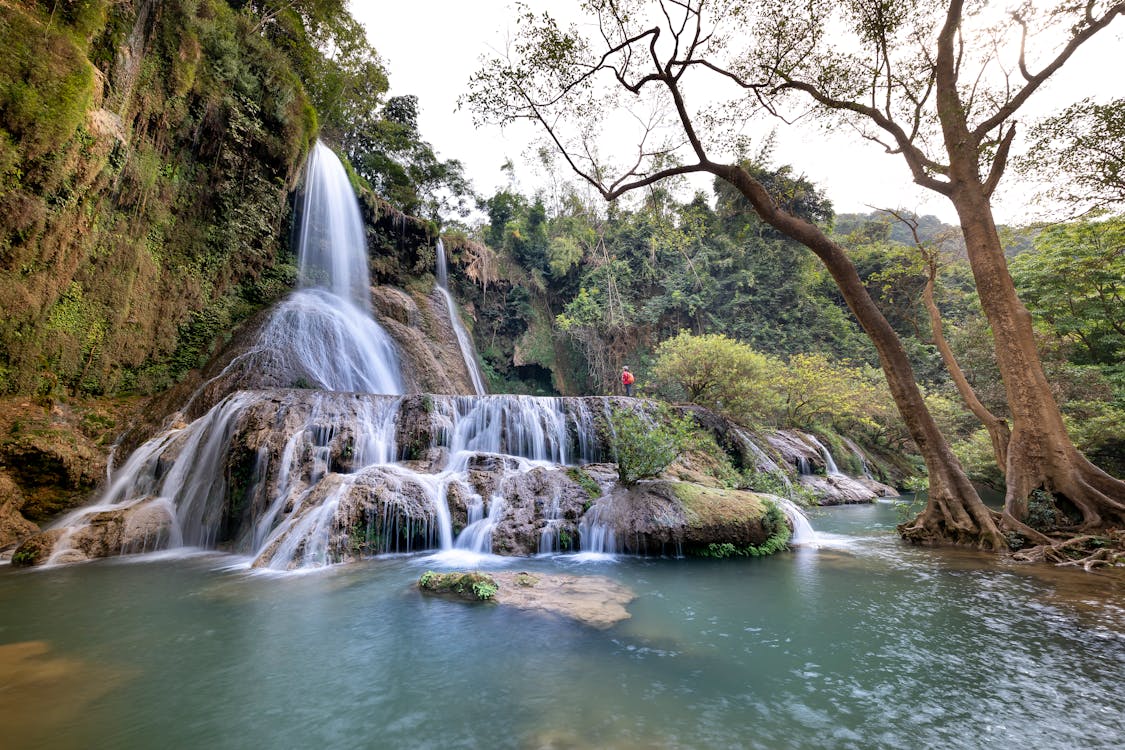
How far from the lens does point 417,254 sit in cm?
2002

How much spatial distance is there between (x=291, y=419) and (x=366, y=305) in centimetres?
925

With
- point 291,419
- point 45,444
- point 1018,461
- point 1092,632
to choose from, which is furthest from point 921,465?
point 45,444

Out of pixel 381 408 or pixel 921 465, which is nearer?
pixel 381 408

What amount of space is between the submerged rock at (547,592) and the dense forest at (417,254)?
20.8ft

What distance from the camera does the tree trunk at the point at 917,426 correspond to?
7.12 metres

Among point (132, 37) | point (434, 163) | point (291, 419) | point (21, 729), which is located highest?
point (434, 163)

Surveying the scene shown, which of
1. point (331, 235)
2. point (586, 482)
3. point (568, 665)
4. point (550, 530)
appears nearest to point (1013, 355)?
point (586, 482)

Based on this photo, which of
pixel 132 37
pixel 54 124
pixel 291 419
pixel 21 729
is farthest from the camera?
pixel 132 37

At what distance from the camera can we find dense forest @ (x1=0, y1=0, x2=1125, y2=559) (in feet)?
26.0

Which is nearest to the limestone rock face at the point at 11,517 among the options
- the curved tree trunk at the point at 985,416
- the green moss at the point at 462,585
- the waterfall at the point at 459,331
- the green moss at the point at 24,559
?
the green moss at the point at 24,559

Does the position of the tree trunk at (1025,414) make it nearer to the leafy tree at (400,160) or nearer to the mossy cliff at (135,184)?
the mossy cliff at (135,184)

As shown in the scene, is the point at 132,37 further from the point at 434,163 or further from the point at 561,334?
the point at 561,334

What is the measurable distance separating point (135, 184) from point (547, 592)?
12566mm

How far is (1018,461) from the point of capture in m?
7.20
